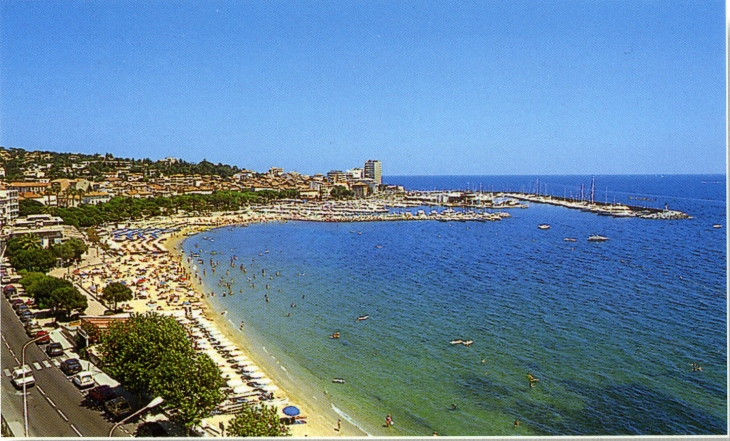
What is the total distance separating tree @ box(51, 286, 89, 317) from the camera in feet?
30.8

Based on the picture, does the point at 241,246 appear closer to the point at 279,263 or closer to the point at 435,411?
the point at 279,263

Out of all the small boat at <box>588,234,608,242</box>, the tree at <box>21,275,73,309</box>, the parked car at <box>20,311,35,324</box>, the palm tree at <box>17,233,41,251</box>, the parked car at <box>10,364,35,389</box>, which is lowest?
the small boat at <box>588,234,608,242</box>

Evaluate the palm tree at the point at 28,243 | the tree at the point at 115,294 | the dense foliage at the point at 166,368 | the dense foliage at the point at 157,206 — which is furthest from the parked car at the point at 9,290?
the dense foliage at the point at 157,206

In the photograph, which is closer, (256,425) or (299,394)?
(256,425)

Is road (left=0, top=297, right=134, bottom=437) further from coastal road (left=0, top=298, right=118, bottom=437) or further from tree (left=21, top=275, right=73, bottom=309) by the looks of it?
tree (left=21, top=275, right=73, bottom=309)

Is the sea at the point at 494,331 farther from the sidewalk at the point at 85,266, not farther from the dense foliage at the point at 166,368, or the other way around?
the sidewalk at the point at 85,266

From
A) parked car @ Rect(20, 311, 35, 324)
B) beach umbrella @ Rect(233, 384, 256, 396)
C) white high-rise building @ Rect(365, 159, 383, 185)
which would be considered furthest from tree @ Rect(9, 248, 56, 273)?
white high-rise building @ Rect(365, 159, 383, 185)

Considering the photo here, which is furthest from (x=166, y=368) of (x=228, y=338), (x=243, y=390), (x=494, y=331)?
(x=494, y=331)

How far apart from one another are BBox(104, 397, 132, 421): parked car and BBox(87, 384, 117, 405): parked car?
0.58ft

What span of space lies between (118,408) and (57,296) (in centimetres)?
418

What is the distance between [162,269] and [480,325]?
385 inches

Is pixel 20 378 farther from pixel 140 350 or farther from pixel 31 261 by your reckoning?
pixel 31 261

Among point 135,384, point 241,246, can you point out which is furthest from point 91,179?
point 135,384

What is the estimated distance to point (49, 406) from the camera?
6277 mm
